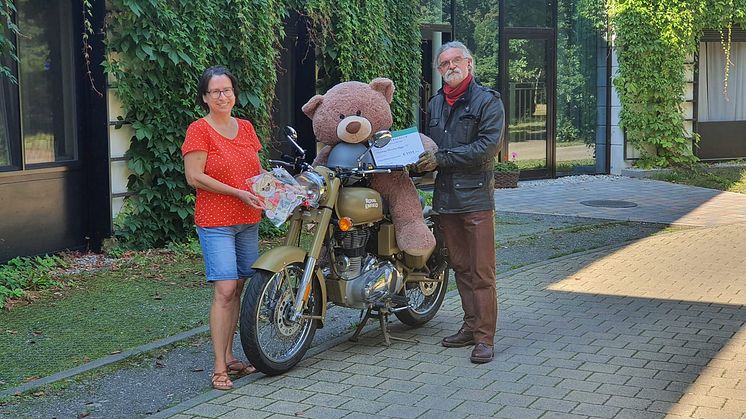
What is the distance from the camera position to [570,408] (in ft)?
16.6

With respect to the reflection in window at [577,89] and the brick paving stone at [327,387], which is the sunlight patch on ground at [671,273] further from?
the reflection in window at [577,89]

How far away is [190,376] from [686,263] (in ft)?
17.6

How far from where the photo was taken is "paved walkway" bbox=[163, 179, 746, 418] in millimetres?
5109

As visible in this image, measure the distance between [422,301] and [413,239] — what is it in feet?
2.62

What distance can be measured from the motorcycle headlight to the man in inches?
25.4

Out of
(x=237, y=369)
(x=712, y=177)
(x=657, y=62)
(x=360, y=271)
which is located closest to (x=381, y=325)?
(x=360, y=271)

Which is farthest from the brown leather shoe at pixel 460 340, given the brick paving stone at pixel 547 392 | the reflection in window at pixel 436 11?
the reflection in window at pixel 436 11

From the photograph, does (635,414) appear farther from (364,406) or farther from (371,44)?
(371,44)

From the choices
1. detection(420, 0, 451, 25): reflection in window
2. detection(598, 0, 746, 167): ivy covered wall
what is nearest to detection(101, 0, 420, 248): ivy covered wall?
detection(420, 0, 451, 25): reflection in window

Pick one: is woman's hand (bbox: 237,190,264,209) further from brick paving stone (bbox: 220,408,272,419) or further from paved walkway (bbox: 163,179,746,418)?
brick paving stone (bbox: 220,408,272,419)

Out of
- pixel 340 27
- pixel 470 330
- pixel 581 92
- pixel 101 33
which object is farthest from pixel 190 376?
pixel 581 92

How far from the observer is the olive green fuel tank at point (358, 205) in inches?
236

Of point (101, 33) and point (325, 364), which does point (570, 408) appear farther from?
point (101, 33)

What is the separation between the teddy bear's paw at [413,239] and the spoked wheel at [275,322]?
27.3 inches
